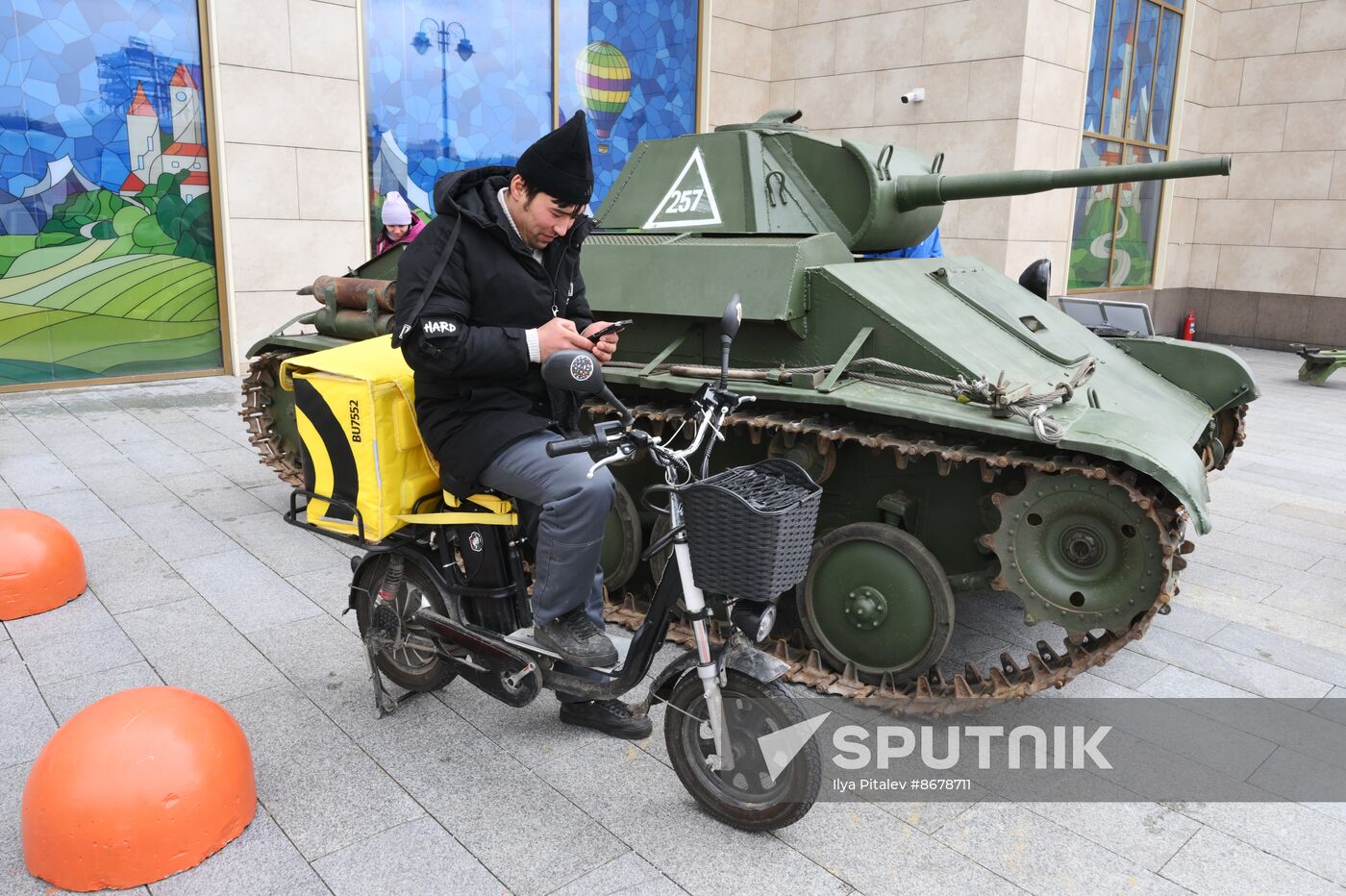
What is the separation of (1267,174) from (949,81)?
729cm

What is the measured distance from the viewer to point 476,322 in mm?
3641

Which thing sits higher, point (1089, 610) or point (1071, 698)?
point (1089, 610)

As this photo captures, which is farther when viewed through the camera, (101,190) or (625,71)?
(625,71)

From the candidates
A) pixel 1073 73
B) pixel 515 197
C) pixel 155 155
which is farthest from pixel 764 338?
pixel 1073 73

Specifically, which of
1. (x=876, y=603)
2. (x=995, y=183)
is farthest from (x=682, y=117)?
(x=876, y=603)

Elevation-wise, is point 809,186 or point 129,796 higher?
point 809,186

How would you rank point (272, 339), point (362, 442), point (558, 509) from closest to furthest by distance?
1. point (558, 509)
2. point (362, 442)
3. point (272, 339)

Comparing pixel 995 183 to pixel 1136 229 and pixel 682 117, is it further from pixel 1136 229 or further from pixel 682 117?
pixel 1136 229

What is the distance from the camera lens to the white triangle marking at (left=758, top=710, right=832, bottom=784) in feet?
10.6

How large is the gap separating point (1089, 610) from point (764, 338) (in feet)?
6.36

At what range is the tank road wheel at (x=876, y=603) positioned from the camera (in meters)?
4.47

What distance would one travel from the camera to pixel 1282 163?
18109 mm

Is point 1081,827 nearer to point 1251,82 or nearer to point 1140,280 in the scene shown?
point 1140,280

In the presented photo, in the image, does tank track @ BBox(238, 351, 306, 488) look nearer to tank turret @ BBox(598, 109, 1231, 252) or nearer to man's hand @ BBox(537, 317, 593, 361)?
tank turret @ BBox(598, 109, 1231, 252)
